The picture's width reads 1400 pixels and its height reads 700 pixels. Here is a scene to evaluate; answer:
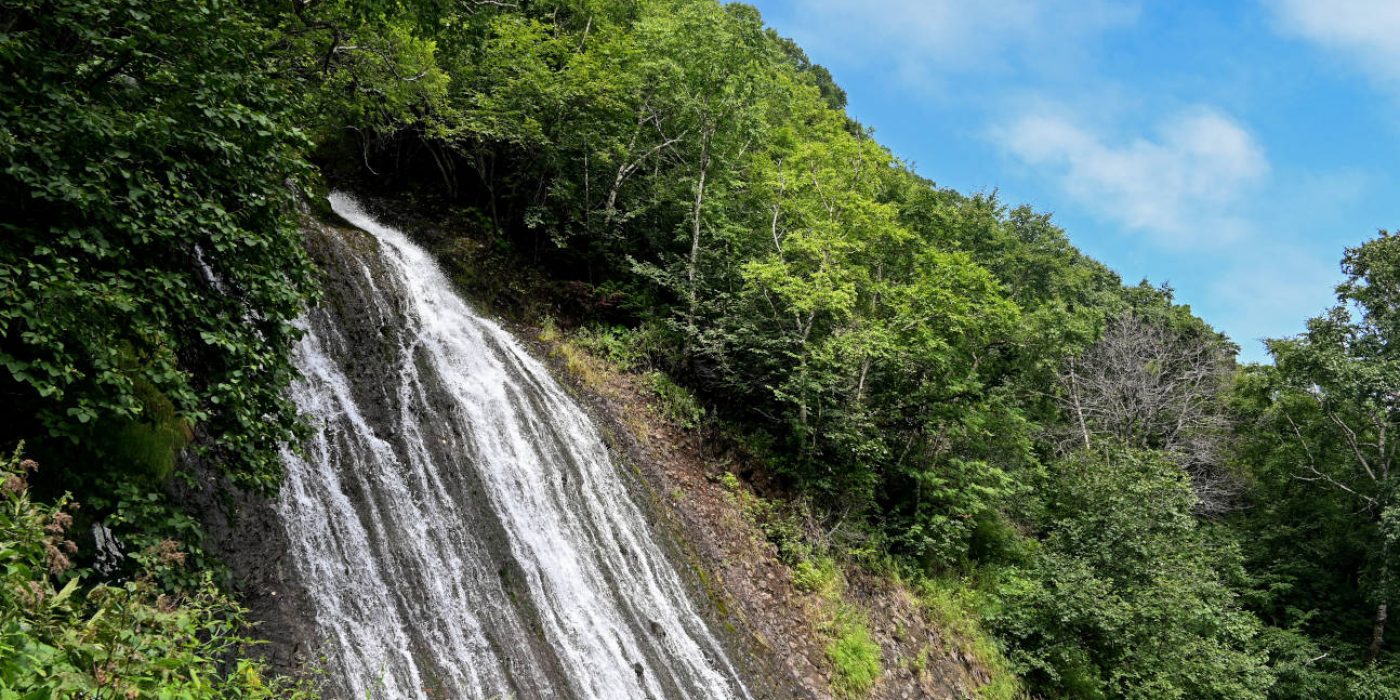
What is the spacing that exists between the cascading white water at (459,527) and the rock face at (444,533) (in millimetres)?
23

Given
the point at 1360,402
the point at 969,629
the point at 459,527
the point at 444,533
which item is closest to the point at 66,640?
the point at 444,533

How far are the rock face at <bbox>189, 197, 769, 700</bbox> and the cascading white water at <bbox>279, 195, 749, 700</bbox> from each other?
23mm

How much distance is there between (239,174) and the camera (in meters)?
5.05

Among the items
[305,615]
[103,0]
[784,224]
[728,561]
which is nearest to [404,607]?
[305,615]

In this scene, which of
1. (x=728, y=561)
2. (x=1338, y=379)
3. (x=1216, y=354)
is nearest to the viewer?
(x=728, y=561)

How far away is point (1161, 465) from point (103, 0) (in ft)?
60.7

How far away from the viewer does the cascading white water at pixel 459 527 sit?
6.86 meters

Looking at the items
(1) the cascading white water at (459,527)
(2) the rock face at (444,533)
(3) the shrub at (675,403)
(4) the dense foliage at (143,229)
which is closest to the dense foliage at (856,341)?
(3) the shrub at (675,403)

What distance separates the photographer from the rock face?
6480 millimetres

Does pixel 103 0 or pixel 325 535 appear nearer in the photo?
pixel 103 0

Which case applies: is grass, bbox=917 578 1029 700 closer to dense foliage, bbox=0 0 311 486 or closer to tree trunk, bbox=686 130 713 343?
tree trunk, bbox=686 130 713 343

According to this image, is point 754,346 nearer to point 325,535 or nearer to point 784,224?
point 784,224

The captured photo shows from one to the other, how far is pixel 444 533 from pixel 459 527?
0.25 m

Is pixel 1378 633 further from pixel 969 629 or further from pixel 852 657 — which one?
pixel 852 657
